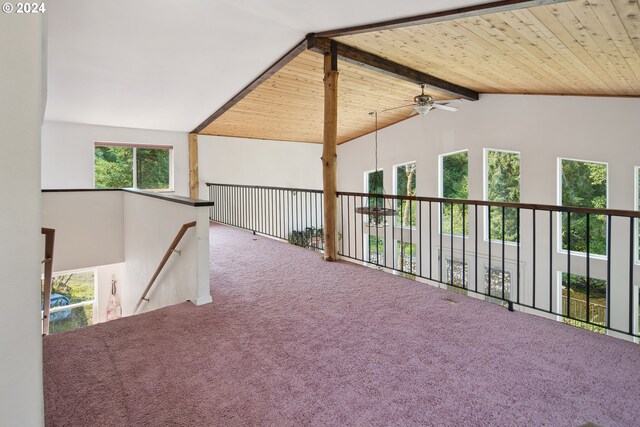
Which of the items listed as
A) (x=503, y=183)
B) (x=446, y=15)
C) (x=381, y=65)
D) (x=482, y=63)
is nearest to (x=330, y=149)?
(x=381, y=65)

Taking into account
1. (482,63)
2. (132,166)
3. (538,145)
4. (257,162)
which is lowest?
(132,166)

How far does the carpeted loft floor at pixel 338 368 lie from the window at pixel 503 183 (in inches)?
198

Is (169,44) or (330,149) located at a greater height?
(169,44)

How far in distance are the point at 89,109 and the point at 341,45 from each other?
4713mm

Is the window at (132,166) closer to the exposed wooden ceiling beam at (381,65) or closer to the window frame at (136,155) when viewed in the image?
the window frame at (136,155)

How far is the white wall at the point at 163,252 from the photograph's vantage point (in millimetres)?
3105

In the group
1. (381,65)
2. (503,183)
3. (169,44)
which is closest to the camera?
(169,44)

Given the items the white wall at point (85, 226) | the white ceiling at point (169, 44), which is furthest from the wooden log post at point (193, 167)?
the white wall at point (85, 226)

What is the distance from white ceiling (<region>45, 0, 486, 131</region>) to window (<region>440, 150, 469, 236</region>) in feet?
16.2

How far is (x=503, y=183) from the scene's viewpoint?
7484 millimetres

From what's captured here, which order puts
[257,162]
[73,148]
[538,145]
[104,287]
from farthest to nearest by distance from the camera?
1. [257,162]
2. [104,287]
3. [73,148]
4. [538,145]

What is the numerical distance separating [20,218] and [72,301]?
9.46 metres

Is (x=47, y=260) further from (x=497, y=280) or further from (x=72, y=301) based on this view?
(x=497, y=280)

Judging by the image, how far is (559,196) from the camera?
6.53 meters
